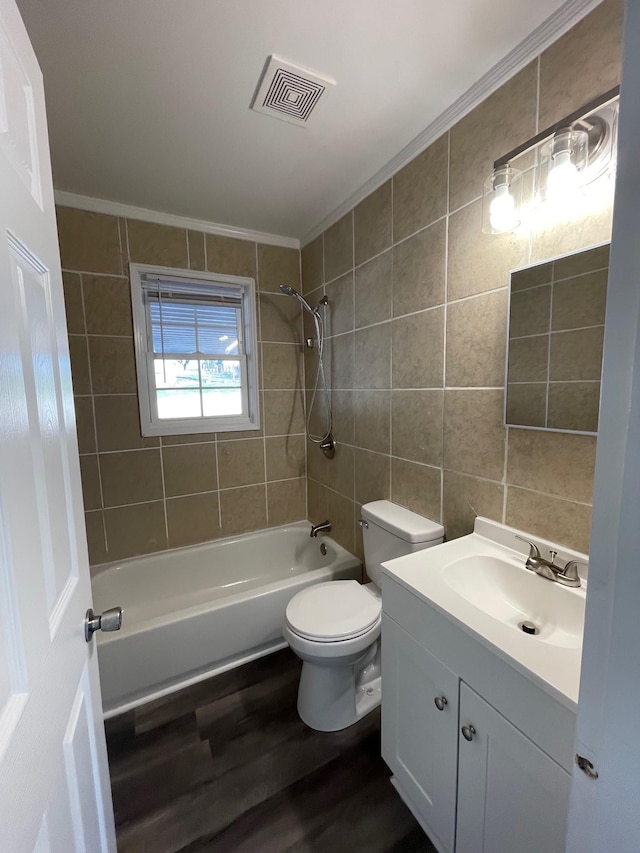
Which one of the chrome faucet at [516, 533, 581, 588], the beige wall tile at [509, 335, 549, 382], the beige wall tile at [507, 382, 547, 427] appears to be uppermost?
the beige wall tile at [509, 335, 549, 382]

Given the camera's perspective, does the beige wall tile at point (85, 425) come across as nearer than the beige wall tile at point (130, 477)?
Yes

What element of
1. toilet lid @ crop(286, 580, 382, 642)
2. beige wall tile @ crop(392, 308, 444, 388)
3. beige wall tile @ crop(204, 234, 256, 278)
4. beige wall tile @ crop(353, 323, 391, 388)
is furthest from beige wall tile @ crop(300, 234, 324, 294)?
toilet lid @ crop(286, 580, 382, 642)

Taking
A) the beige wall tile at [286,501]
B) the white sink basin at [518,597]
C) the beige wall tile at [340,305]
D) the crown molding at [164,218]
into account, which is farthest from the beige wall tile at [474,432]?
the crown molding at [164,218]

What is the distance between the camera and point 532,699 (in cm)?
71

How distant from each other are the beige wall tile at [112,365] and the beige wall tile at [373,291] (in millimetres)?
1373

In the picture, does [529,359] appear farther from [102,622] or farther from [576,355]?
[102,622]

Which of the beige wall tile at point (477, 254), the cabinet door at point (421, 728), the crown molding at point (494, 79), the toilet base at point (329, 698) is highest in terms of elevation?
the crown molding at point (494, 79)

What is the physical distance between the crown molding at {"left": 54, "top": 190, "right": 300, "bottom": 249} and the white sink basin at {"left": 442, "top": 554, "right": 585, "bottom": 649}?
2251 millimetres

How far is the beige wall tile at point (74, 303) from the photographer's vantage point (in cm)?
190

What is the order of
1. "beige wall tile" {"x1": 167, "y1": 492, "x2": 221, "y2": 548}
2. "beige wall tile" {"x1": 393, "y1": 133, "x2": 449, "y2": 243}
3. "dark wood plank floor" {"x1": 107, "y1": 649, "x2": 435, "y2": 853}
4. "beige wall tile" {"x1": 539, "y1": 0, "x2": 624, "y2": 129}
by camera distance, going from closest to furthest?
"beige wall tile" {"x1": 539, "y1": 0, "x2": 624, "y2": 129} → "dark wood plank floor" {"x1": 107, "y1": 649, "x2": 435, "y2": 853} → "beige wall tile" {"x1": 393, "y1": 133, "x2": 449, "y2": 243} → "beige wall tile" {"x1": 167, "y1": 492, "x2": 221, "y2": 548}

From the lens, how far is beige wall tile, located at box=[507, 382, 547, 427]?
1.10 meters

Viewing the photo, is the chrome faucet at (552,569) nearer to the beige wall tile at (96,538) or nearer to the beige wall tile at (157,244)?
the beige wall tile at (96,538)

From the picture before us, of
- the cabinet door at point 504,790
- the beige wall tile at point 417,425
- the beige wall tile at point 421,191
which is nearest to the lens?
the cabinet door at point 504,790

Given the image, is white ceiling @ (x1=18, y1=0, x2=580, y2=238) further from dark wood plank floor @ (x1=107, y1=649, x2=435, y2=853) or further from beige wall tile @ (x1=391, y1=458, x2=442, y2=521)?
dark wood plank floor @ (x1=107, y1=649, x2=435, y2=853)
